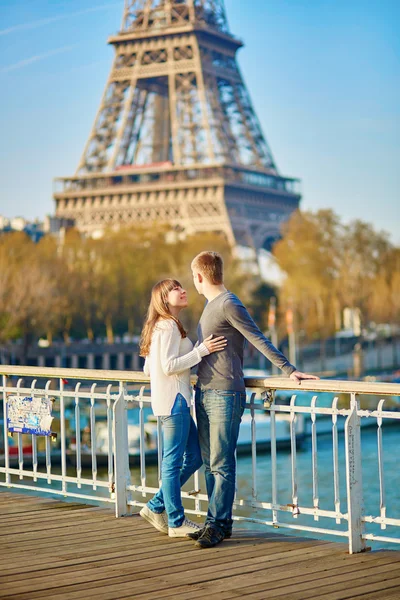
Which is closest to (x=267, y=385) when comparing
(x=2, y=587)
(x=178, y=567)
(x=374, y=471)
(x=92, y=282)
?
(x=178, y=567)

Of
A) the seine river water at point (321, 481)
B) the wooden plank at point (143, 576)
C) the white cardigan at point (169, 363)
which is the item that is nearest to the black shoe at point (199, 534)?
the wooden plank at point (143, 576)

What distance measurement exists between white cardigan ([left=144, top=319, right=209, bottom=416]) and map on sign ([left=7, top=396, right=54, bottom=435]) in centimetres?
167

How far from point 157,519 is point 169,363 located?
1.21 m

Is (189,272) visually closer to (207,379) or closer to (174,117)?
(174,117)

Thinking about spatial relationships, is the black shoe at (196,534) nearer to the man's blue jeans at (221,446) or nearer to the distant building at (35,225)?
the man's blue jeans at (221,446)

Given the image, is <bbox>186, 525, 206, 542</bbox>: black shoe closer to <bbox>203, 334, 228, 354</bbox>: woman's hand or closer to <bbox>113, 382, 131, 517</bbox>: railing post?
<bbox>113, 382, 131, 517</bbox>: railing post

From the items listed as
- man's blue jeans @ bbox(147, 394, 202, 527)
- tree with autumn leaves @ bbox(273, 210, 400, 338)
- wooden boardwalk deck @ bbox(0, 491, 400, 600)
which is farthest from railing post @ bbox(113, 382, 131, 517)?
tree with autumn leaves @ bbox(273, 210, 400, 338)

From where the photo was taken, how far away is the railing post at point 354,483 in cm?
604

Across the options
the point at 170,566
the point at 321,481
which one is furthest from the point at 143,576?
the point at 321,481

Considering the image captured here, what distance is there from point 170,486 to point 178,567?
0.72 meters

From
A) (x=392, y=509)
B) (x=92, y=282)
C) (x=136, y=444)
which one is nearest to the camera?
(x=392, y=509)

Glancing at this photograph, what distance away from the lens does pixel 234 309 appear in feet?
20.5

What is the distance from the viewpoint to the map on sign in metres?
7.91

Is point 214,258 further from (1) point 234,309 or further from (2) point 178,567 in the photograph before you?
(2) point 178,567
